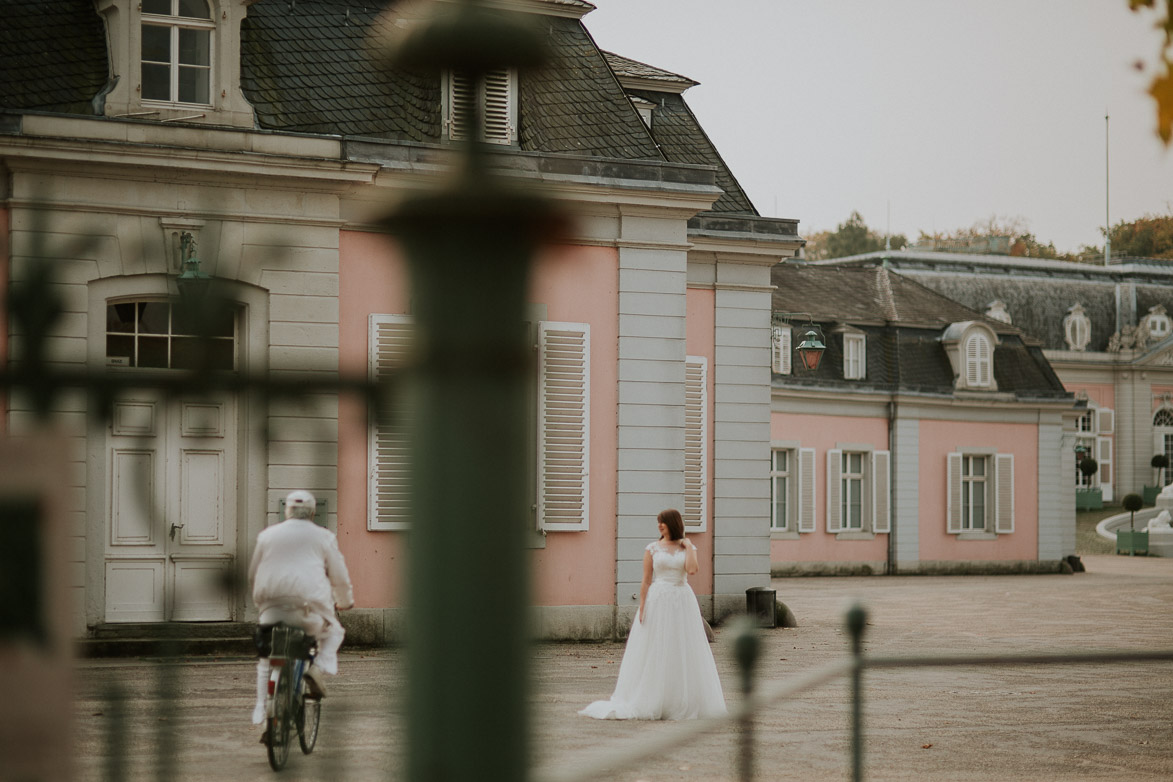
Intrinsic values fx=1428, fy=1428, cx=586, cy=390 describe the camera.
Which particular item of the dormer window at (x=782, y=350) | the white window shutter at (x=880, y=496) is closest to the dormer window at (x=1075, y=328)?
the white window shutter at (x=880, y=496)

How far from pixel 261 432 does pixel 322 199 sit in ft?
45.1

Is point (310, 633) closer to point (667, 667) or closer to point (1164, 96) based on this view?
point (667, 667)

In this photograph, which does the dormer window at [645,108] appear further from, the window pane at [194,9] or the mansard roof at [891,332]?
the mansard roof at [891,332]

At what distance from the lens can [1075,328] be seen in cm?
5762

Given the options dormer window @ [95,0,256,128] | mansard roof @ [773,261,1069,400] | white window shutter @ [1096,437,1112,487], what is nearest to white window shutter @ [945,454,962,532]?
mansard roof @ [773,261,1069,400]

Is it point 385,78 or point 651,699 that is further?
point 385,78

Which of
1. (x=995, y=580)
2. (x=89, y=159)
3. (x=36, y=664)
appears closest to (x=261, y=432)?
(x=36, y=664)

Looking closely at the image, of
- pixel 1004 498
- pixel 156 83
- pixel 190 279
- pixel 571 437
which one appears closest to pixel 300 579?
pixel 190 279

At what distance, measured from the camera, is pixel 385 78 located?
1612 centimetres

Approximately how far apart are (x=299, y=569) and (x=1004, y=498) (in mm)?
30938

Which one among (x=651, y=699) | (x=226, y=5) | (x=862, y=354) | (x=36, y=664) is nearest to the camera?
(x=36, y=664)

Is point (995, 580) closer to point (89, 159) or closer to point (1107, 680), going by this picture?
point (1107, 680)

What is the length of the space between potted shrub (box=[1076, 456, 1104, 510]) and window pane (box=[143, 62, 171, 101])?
4823cm

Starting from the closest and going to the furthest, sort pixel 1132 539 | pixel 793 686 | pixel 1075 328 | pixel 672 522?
pixel 793 686, pixel 672 522, pixel 1132 539, pixel 1075 328
